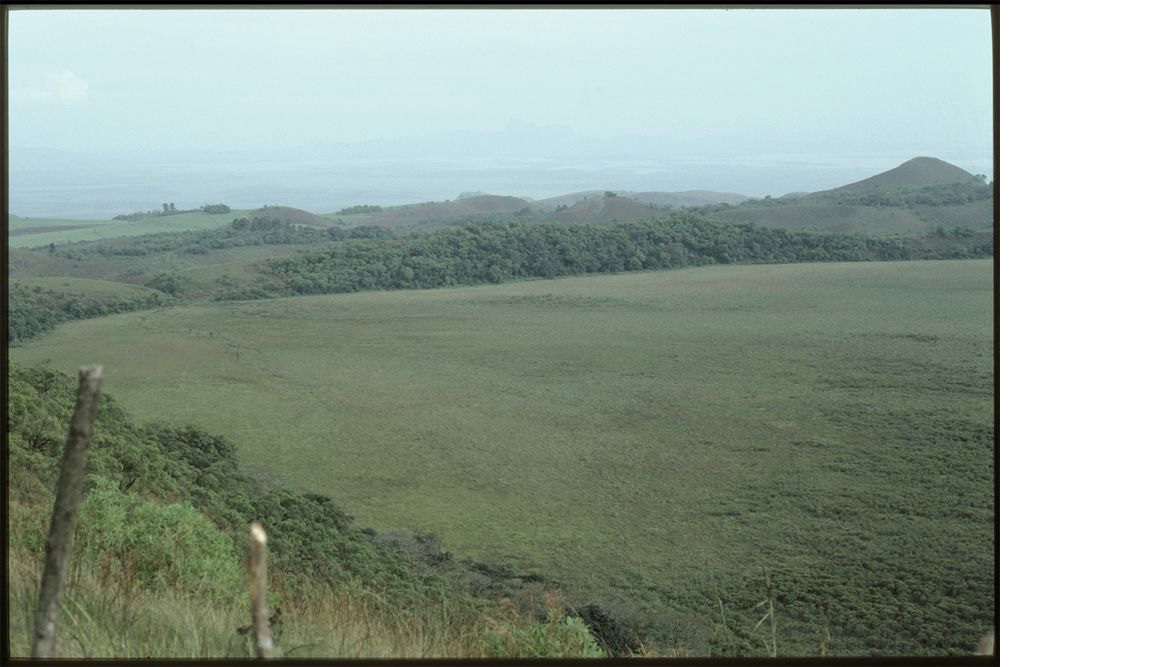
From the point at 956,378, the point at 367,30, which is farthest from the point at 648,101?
the point at 956,378

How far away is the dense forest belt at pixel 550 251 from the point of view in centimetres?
447

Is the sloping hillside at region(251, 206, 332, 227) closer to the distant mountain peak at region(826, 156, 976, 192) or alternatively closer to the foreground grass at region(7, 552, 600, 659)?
the foreground grass at region(7, 552, 600, 659)

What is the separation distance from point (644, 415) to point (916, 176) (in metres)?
1.62

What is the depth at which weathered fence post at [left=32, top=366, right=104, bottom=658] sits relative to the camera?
5.52ft

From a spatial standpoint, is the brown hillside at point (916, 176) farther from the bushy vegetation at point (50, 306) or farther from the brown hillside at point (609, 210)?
the bushy vegetation at point (50, 306)

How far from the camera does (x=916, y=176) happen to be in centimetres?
441

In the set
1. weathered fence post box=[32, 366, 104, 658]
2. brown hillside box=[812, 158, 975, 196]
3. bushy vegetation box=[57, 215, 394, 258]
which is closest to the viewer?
weathered fence post box=[32, 366, 104, 658]

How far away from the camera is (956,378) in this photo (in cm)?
483

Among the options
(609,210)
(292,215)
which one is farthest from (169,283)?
(609,210)

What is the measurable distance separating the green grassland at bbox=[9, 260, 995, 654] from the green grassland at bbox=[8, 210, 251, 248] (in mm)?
364

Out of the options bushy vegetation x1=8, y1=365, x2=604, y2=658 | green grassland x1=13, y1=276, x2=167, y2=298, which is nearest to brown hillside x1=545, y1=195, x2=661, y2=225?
bushy vegetation x1=8, y1=365, x2=604, y2=658
